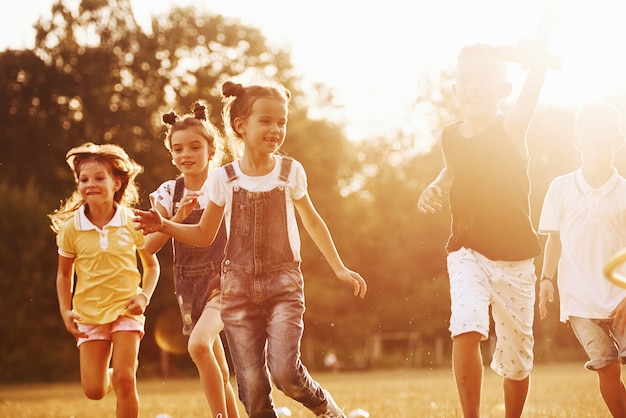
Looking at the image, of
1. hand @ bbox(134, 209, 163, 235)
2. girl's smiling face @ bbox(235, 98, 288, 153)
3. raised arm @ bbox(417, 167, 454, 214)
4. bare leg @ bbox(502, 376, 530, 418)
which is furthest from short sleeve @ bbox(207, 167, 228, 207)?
bare leg @ bbox(502, 376, 530, 418)

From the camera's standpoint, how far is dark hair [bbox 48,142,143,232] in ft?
23.1

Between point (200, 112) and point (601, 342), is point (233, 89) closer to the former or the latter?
point (200, 112)

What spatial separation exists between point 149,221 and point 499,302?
2.16 metres

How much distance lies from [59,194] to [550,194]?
2997 cm

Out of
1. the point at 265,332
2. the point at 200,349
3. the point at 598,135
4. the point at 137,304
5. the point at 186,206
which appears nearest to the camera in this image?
the point at 265,332

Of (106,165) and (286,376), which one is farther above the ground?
(106,165)

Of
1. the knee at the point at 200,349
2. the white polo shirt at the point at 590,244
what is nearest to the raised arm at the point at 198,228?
the knee at the point at 200,349

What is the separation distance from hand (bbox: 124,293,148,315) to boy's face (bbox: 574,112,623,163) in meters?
3.01

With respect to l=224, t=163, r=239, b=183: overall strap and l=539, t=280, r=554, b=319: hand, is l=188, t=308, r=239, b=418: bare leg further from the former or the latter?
l=539, t=280, r=554, b=319: hand

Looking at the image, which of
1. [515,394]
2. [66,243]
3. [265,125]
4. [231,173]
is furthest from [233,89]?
[515,394]

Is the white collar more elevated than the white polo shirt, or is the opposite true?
the white collar

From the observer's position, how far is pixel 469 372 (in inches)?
217

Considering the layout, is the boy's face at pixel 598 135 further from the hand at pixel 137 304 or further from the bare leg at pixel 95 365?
the bare leg at pixel 95 365

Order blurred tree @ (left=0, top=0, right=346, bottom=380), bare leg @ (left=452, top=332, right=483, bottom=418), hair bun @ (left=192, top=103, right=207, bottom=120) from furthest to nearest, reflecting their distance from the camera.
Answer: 1. blurred tree @ (left=0, top=0, right=346, bottom=380)
2. hair bun @ (left=192, top=103, right=207, bottom=120)
3. bare leg @ (left=452, top=332, right=483, bottom=418)
